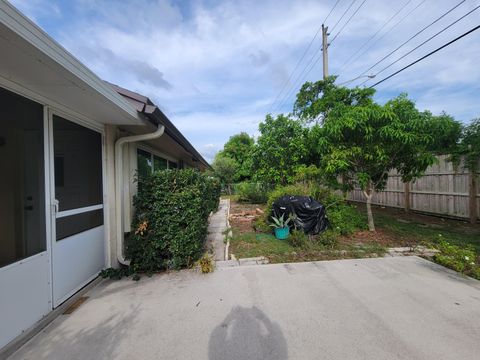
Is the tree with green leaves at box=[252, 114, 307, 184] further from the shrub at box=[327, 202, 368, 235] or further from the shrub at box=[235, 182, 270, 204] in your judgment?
the shrub at box=[327, 202, 368, 235]

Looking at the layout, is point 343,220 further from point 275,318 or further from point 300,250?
point 275,318

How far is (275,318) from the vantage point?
2352 mm

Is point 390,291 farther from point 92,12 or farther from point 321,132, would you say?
point 92,12

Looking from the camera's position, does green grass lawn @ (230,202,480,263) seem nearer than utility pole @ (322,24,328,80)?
Yes

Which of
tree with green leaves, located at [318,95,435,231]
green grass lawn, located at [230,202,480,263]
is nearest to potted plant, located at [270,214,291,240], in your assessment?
green grass lawn, located at [230,202,480,263]

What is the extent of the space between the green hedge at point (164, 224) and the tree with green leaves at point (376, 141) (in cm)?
354

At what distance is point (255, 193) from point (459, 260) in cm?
1045

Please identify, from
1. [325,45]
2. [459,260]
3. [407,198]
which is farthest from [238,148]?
[459,260]

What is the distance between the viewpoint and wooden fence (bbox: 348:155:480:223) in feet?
20.3

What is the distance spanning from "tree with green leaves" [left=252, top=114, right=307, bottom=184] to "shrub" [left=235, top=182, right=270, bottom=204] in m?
1.12

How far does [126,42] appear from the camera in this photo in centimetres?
628

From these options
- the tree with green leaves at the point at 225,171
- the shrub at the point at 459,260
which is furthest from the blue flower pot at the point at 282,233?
the tree with green leaves at the point at 225,171

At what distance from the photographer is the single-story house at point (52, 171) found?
186 cm

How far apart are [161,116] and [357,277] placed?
3.64 m
